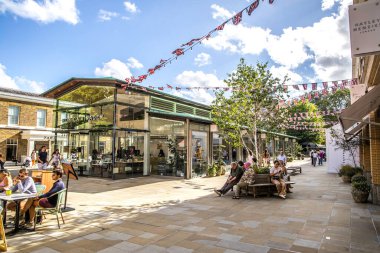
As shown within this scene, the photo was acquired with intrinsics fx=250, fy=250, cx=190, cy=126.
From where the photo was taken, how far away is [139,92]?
570 inches

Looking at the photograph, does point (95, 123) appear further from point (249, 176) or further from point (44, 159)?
point (249, 176)

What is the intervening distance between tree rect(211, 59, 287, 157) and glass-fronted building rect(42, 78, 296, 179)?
252cm

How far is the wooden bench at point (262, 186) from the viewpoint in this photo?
8.77 m

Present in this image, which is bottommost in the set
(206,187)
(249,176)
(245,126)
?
(206,187)

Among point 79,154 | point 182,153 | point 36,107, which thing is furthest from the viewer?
point 36,107

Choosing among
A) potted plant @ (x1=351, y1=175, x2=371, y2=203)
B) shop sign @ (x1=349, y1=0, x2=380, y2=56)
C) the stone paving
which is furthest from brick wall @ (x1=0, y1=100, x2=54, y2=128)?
shop sign @ (x1=349, y1=0, x2=380, y2=56)

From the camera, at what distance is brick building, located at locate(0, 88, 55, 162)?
22.2 meters

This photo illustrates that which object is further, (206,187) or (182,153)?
(182,153)

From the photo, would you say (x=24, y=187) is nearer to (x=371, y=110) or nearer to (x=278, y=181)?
(x=278, y=181)

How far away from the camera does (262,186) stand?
891 centimetres

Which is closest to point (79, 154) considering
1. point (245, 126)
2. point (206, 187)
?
point (206, 187)

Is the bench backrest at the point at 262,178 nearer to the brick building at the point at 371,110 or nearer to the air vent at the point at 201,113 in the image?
the brick building at the point at 371,110

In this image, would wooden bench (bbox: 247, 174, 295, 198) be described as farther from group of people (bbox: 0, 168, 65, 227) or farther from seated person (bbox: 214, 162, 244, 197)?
group of people (bbox: 0, 168, 65, 227)

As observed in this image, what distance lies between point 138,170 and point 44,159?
493 cm
